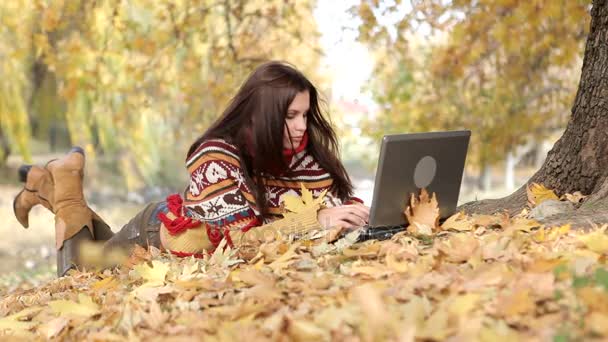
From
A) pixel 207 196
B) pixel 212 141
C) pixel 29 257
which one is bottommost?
pixel 29 257

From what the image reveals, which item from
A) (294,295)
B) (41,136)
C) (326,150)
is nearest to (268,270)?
(294,295)

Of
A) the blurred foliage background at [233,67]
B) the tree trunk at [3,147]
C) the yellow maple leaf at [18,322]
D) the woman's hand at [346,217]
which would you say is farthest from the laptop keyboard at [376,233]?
the tree trunk at [3,147]

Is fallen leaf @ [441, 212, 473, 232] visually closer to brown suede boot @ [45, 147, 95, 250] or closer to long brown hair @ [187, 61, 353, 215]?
long brown hair @ [187, 61, 353, 215]

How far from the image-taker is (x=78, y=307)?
2152 millimetres

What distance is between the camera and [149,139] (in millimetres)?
10875

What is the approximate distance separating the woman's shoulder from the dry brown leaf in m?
0.77

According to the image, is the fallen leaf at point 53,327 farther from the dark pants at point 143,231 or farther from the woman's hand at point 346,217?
the dark pants at point 143,231

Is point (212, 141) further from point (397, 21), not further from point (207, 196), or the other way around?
point (397, 21)

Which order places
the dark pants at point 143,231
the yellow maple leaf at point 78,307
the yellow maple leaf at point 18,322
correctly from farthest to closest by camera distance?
the dark pants at point 143,231, the yellow maple leaf at point 18,322, the yellow maple leaf at point 78,307

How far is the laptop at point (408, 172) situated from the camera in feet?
8.03

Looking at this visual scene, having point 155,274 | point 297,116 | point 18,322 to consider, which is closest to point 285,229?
point 297,116

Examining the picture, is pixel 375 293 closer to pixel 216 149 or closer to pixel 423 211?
pixel 423 211

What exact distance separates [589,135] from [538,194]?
32 centimetres

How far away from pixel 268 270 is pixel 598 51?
1784 mm
